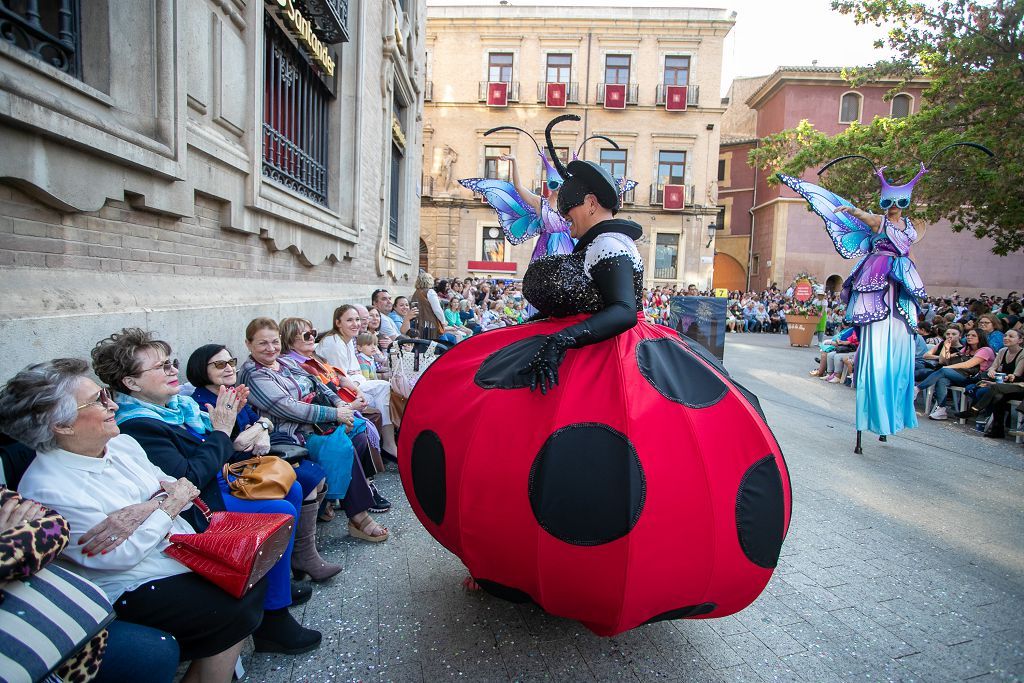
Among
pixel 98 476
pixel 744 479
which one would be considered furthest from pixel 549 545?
pixel 98 476

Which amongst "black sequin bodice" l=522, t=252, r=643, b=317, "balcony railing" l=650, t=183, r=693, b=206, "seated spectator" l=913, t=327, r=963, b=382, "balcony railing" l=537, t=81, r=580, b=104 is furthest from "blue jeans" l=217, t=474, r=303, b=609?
"balcony railing" l=537, t=81, r=580, b=104

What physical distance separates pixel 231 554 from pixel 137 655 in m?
0.36

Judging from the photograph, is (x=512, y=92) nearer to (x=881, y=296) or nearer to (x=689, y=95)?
(x=689, y=95)

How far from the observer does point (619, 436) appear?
197 centimetres

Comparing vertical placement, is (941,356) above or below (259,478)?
above

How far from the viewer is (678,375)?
2.19m

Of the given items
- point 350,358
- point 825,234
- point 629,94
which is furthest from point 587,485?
point 825,234

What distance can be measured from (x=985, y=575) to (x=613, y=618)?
9.11 feet

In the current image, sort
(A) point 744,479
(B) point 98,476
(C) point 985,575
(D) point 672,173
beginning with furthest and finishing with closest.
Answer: (D) point 672,173 < (C) point 985,575 < (A) point 744,479 < (B) point 98,476

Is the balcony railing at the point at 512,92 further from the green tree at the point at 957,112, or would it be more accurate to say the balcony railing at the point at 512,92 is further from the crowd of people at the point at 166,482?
the crowd of people at the point at 166,482

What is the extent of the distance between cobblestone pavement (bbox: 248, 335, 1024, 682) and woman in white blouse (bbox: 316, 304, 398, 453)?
0.65 m

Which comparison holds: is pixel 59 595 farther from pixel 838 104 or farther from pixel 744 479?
pixel 838 104

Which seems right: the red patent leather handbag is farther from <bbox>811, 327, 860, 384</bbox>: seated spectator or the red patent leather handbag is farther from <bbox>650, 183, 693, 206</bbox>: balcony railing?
<bbox>650, 183, 693, 206</bbox>: balcony railing

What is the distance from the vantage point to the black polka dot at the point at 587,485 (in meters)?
1.93
